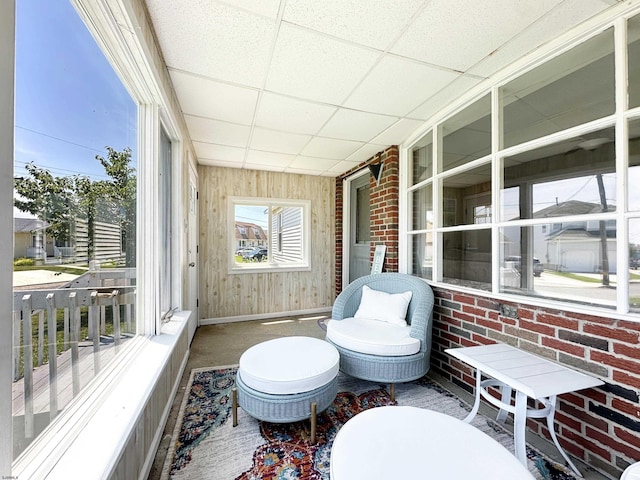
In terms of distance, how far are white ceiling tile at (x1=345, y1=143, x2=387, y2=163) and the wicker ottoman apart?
2.50 m

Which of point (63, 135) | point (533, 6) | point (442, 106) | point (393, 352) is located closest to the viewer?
point (63, 135)

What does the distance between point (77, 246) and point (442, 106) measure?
109 inches

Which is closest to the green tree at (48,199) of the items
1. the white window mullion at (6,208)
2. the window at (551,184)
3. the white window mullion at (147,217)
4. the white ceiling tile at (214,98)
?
the white window mullion at (6,208)

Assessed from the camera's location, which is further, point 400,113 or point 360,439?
point 400,113

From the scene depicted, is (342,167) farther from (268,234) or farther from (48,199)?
(48,199)

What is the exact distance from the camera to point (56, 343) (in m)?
1.04

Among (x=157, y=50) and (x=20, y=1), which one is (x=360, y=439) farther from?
(x=157, y=50)

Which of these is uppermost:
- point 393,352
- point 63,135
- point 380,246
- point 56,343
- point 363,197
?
point 363,197

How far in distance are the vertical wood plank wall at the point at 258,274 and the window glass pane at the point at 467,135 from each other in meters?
2.42

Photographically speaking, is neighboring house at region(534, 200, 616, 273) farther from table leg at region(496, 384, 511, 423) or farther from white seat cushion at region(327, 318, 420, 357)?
white seat cushion at region(327, 318, 420, 357)

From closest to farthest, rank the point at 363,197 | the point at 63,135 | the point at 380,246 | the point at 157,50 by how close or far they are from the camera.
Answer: the point at 63,135
the point at 157,50
the point at 380,246
the point at 363,197

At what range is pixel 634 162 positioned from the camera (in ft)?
4.49

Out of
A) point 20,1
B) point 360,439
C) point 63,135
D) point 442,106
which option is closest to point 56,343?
point 63,135

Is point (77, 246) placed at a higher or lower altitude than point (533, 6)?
lower
